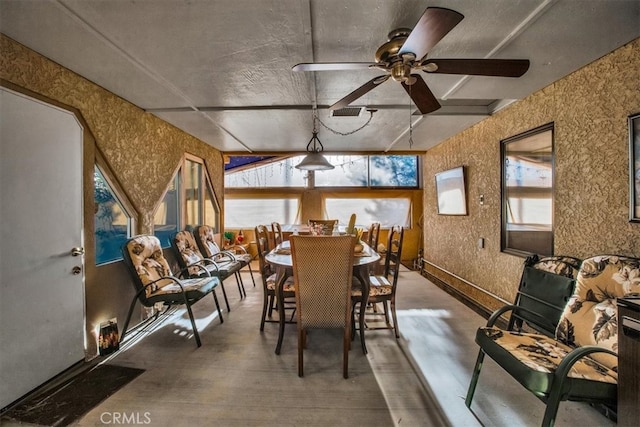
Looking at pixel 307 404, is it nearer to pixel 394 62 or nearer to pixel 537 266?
pixel 537 266

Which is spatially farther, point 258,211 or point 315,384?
point 258,211

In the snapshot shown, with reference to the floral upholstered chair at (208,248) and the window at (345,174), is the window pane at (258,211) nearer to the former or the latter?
the window at (345,174)

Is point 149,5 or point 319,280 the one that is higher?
point 149,5

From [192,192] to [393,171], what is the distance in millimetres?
4612

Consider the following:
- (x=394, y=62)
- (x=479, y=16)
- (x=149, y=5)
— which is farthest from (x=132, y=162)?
(x=479, y=16)

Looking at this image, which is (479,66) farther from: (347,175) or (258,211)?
(258,211)

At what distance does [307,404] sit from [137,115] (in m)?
3.19

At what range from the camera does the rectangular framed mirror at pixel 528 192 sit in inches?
103

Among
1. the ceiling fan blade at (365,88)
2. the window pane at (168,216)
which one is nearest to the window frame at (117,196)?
the window pane at (168,216)

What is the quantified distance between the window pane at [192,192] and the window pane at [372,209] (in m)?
3.12

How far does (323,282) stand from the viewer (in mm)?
2119

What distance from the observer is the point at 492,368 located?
2.19 m

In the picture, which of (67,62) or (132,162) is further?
(132,162)

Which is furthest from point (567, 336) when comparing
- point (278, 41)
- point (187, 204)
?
point (187, 204)
